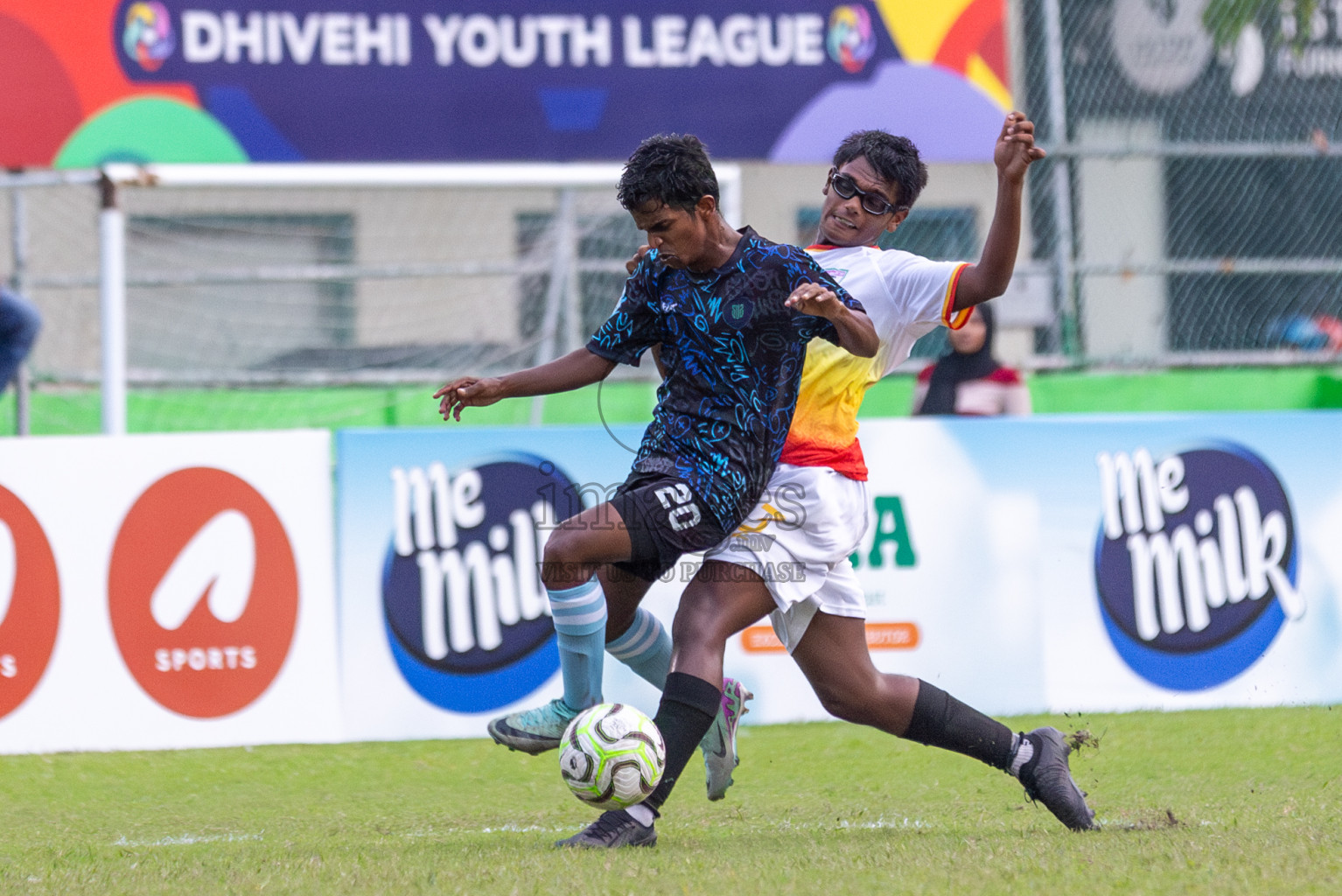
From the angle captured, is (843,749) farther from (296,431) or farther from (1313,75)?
(1313,75)

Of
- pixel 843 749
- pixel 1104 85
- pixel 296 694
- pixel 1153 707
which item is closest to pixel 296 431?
pixel 296 694

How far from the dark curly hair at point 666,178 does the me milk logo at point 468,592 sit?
8.82 feet

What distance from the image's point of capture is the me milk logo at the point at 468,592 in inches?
242

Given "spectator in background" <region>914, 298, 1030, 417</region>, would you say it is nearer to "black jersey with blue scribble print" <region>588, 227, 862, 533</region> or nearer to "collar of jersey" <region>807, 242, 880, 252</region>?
"collar of jersey" <region>807, 242, 880, 252</region>

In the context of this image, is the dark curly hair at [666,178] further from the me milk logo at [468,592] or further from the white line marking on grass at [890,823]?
the me milk logo at [468,592]

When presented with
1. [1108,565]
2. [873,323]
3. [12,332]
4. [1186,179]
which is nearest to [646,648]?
[873,323]

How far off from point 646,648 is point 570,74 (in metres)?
5.70

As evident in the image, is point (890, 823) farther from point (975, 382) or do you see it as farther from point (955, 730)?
point (975, 382)

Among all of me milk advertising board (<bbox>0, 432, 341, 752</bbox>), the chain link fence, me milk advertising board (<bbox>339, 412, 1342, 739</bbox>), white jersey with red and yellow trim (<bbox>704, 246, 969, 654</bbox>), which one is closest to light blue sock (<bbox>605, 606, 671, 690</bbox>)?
white jersey with red and yellow trim (<bbox>704, 246, 969, 654</bbox>)

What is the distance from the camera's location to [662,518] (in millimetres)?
3695

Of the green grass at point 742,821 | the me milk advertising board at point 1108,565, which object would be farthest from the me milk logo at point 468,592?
the me milk advertising board at point 1108,565

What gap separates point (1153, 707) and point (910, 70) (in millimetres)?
A: 4442

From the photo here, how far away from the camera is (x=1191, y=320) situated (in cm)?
987

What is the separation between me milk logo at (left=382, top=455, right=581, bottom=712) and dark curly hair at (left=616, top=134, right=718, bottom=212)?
2689mm
